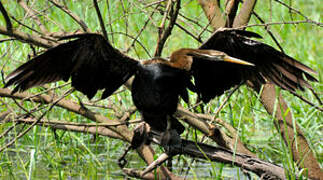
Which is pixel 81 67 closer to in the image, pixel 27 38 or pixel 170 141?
pixel 27 38

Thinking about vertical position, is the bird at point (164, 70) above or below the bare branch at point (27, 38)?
below

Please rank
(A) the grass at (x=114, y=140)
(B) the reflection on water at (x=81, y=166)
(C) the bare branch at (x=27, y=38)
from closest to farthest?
(C) the bare branch at (x=27, y=38) → (A) the grass at (x=114, y=140) → (B) the reflection on water at (x=81, y=166)

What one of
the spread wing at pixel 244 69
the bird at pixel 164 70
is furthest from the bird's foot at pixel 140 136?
the spread wing at pixel 244 69

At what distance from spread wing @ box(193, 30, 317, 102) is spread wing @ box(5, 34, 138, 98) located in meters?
0.62

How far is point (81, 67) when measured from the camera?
155 inches

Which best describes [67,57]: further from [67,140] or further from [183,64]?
[67,140]

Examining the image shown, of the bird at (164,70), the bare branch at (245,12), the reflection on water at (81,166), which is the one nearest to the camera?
the bird at (164,70)

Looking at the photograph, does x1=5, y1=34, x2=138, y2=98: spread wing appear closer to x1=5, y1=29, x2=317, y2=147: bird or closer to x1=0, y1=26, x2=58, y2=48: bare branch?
x1=5, y1=29, x2=317, y2=147: bird

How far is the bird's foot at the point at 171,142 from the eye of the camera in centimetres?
371

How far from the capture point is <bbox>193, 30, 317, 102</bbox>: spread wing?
3.97 m

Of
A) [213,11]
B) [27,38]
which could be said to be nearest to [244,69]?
[213,11]

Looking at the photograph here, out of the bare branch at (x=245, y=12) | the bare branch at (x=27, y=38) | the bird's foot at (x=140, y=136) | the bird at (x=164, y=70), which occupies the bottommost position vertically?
the bird's foot at (x=140, y=136)

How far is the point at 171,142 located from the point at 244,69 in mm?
892

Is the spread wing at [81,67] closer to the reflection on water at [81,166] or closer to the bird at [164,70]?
the bird at [164,70]
